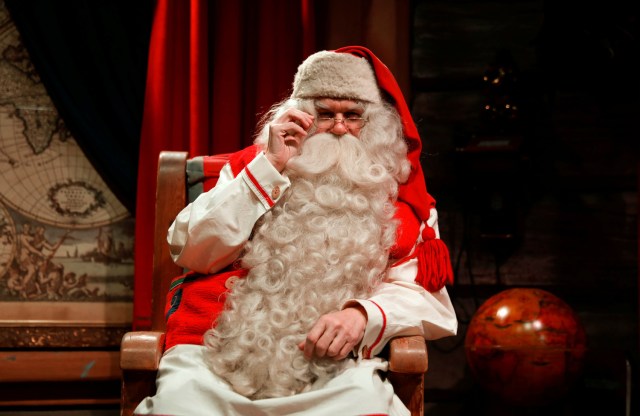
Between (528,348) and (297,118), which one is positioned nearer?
(297,118)

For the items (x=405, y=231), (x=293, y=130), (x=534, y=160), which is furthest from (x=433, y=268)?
(x=534, y=160)

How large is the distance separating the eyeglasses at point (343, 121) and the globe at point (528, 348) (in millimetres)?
905

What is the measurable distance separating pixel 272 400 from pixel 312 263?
16.4 inches

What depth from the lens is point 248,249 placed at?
2.01m

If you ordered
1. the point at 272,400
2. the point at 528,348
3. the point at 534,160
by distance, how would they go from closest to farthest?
the point at 272,400
the point at 528,348
the point at 534,160

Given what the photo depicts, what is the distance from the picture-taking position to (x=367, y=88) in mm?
2172

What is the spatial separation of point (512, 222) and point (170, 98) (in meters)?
1.48

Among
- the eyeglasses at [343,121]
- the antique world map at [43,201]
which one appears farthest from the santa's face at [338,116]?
the antique world map at [43,201]

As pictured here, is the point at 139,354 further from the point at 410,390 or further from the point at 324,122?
the point at 324,122

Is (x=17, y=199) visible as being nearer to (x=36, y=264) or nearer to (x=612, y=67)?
(x=36, y=264)

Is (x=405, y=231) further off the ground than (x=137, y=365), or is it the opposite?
(x=405, y=231)

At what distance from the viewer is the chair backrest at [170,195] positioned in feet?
7.63

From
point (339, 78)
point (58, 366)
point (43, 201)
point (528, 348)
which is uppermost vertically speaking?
point (339, 78)

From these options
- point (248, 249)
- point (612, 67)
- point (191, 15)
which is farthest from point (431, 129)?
point (248, 249)
